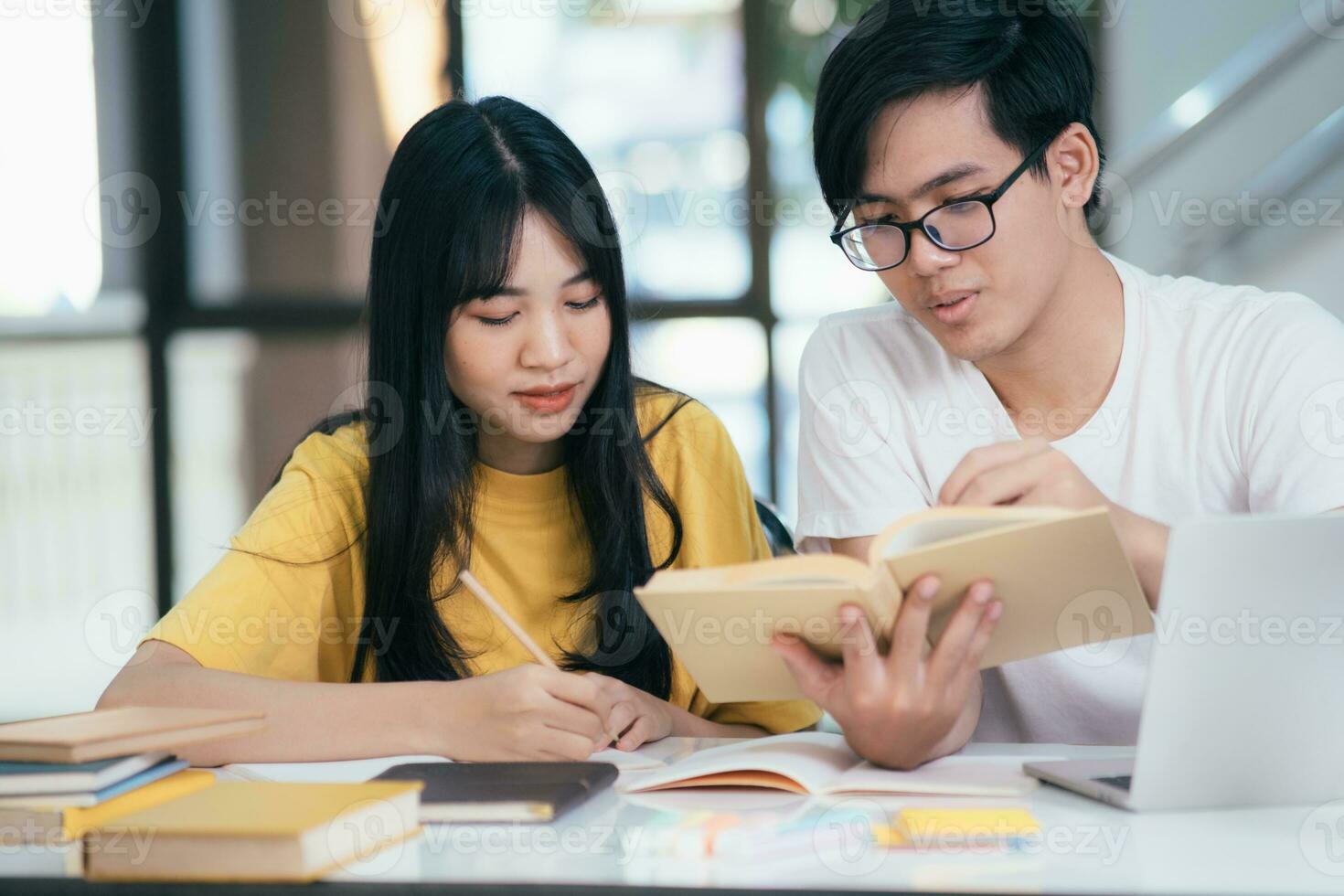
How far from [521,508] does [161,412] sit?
2.65 m

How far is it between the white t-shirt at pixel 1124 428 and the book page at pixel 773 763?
0.34m

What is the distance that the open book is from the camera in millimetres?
959

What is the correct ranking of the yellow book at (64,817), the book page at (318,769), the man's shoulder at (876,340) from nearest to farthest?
the yellow book at (64,817) → the book page at (318,769) → the man's shoulder at (876,340)

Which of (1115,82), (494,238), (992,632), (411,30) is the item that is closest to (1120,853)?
(992,632)

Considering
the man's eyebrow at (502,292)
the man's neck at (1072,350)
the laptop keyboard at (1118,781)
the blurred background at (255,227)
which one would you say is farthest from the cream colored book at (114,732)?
the blurred background at (255,227)

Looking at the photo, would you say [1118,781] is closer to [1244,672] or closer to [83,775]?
[1244,672]

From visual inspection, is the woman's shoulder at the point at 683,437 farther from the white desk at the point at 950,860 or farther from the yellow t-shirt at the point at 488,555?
the white desk at the point at 950,860

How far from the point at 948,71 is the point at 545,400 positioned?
0.57 metres

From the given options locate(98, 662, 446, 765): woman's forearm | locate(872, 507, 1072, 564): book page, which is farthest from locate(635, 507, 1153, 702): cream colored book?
locate(98, 662, 446, 765): woman's forearm

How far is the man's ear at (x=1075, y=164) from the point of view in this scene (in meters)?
1.38

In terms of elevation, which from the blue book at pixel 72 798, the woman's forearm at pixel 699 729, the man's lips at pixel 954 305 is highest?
the man's lips at pixel 954 305

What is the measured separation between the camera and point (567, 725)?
1136 millimetres

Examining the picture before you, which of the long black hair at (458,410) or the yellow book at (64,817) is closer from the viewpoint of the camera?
the yellow book at (64,817)

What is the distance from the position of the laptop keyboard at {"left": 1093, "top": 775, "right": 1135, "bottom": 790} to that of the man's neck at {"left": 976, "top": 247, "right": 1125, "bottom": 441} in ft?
1.82
